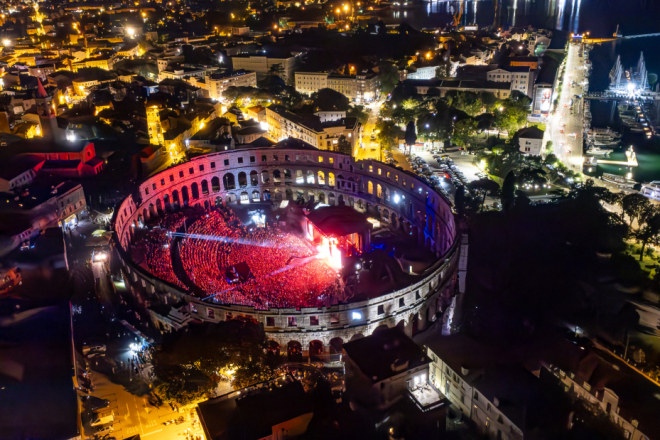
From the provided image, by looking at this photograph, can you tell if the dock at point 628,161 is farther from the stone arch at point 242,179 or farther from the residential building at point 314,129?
the stone arch at point 242,179

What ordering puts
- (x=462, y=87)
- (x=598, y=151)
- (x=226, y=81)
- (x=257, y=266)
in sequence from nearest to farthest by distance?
(x=257, y=266) → (x=598, y=151) → (x=462, y=87) → (x=226, y=81)

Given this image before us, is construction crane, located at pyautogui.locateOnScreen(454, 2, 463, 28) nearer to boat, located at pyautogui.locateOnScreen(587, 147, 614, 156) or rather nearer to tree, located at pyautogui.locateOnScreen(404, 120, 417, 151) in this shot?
boat, located at pyautogui.locateOnScreen(587, 147, 614, 156)

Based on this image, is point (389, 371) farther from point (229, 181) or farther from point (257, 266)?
point (229, 181)

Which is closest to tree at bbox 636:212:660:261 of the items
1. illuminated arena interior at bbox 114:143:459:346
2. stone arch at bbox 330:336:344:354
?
illuminated arena interior at bbox 114:143:459:346

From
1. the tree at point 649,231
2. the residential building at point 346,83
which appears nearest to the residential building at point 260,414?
the tree at point 649,231

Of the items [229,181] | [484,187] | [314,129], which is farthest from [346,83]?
[484,187]

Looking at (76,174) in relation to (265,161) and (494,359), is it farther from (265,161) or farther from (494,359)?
(494,359)
